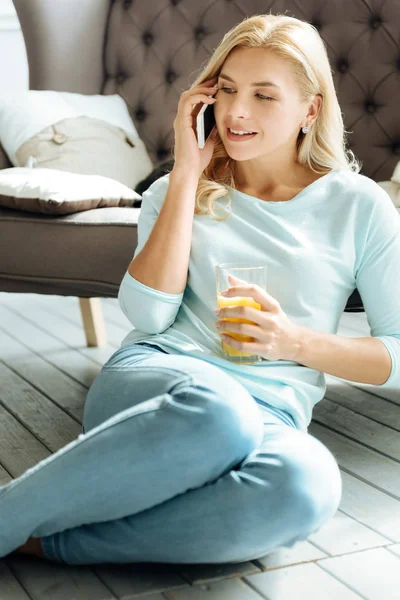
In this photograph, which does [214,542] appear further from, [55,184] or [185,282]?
[55,184]

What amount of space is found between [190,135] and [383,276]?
389 millimetres

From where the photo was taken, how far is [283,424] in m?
1.25

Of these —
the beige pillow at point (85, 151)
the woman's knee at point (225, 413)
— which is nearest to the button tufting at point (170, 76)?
the beige pillow at point (85, 151)

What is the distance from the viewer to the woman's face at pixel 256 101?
1343 millimetres

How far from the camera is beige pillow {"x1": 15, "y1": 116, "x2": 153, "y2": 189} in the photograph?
91.0 inches

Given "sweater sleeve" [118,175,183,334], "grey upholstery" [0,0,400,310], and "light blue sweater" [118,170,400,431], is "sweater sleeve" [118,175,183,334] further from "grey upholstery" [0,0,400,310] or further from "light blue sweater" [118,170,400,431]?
"grey upholstery" [0,0,400,310]

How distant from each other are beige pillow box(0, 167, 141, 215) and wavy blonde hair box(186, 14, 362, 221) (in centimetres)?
51

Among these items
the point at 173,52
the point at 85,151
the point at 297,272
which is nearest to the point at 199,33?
the point at 173,52

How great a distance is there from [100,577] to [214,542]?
194mm

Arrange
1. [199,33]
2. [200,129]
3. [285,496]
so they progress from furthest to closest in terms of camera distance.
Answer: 1. [199,33]
2. [200,129]
3. [285,496]

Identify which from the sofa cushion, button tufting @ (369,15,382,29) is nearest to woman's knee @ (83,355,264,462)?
the sofa cushion

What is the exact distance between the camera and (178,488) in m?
1.10

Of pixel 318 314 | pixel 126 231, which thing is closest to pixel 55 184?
pixel 126 231

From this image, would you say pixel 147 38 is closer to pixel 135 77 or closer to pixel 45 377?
pixel 135 77
